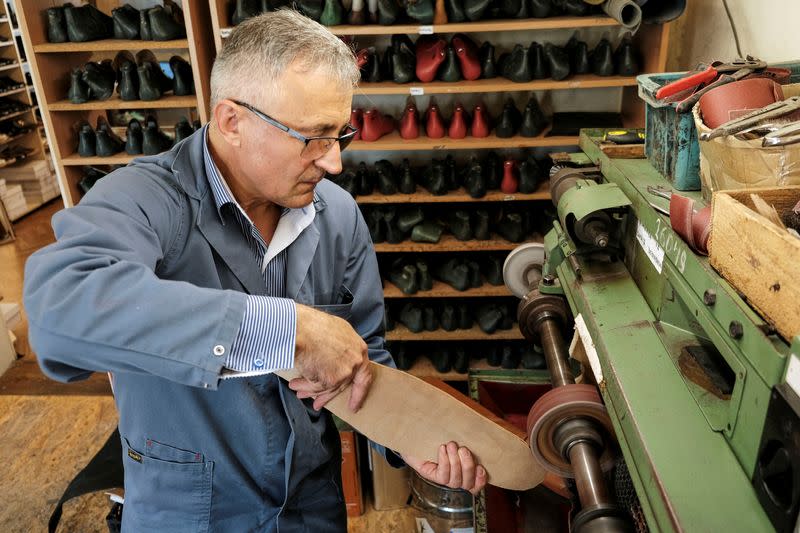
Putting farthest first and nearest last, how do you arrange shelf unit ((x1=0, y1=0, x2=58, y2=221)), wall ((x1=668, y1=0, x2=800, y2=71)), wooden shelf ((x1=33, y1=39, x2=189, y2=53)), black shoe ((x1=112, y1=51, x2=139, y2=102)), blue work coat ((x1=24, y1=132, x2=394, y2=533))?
shelf unit ((x1=0, y1=0, x2=58, y2=221)) → black shoe ((x1=112, y1=51, x2=139, y2=102)) → wooden shelf ((x1=33, y1=39, x2=189, y2=53)) → wall ((x1=668, y1=0, x2=800, y2=71)) → blue work coat ((x1=24, y1=132, x2=394, y2=533))

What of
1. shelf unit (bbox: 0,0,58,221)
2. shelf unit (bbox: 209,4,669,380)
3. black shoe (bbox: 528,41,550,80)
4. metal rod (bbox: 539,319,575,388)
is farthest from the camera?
shelf unit (bbox: 0,0,58,221)

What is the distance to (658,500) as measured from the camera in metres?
0.89

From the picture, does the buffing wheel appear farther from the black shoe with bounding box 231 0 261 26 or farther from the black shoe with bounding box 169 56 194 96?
the black shoe with bounding box 169 56 194 96

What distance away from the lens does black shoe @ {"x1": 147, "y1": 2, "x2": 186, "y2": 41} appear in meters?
2.97

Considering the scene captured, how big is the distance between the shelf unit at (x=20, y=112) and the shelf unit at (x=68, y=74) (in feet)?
10.8

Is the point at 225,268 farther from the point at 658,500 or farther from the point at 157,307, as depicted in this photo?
the point at 658,500

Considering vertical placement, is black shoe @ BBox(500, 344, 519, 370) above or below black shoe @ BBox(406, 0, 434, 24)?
below

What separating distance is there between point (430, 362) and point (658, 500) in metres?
2.63

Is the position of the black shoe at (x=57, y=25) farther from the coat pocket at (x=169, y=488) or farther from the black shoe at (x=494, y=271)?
the coat pocket at (x=169, y=488)

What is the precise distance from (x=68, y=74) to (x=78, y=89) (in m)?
0.28

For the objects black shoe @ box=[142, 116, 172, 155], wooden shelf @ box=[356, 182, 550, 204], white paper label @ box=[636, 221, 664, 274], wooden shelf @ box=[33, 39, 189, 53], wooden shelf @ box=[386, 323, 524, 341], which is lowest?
wooden shelf @ box=[386, 323, 524, 341]

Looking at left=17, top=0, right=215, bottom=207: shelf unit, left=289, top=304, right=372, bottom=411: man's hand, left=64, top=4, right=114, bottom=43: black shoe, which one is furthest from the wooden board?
left=64, top=4, right=114, bottom=43: black shoe

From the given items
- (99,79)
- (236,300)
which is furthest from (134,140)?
(236,300)

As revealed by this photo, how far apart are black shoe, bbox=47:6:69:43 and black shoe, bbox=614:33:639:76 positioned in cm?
269
